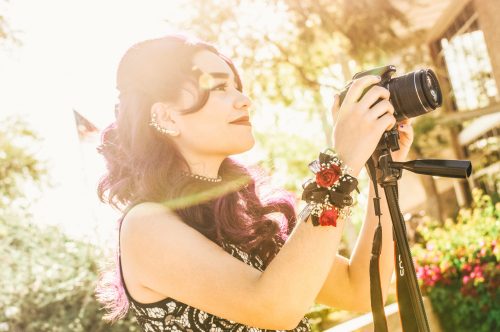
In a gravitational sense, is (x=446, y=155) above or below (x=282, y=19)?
below

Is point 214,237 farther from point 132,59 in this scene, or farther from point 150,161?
point 132,59

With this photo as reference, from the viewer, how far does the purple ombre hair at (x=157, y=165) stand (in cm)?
182

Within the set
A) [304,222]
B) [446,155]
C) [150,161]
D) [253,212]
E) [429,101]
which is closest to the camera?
[304,222]

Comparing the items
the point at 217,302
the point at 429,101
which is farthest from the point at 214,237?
the point at 429,101

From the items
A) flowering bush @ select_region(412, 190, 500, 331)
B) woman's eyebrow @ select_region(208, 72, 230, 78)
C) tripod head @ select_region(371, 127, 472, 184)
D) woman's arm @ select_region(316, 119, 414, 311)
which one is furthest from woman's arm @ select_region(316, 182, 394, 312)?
flowering bush @ select_region(412, 190, 500, 331)

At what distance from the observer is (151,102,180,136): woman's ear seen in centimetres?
183

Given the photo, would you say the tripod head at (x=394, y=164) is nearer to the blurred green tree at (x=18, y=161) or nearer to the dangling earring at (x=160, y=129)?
the dangling earring at (x=160, y=129)

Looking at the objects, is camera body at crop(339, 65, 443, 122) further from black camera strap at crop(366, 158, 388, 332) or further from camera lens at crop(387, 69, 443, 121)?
black camera strap at crop(366, 158, 388, 332)

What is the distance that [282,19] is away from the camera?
1280cm

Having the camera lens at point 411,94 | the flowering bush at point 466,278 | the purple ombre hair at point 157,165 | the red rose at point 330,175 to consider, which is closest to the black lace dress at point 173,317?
the purple ombre hair at point 157,165

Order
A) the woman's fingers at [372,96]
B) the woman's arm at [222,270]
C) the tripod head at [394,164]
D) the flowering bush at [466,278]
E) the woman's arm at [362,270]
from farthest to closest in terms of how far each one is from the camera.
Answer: the flowering bush at [466,278], the woman's arm at [362,270], the tripod head at [394,164], the woman's fingers at [372,96], the woman's arm at [222,270]

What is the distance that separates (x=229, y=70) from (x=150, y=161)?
389 millimetres

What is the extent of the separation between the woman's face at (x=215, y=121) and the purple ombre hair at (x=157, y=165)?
0.03 metres

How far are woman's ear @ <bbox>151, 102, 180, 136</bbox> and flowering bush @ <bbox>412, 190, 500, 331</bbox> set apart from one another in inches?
167
